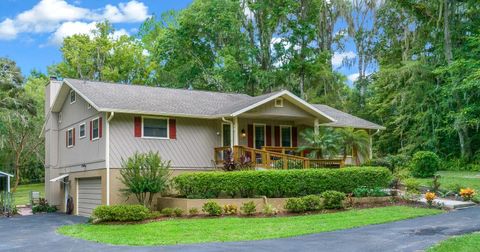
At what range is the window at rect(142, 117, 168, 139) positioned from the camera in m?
21.5

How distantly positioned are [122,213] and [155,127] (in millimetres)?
5098

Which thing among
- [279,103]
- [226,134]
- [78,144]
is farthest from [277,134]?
[78,144]

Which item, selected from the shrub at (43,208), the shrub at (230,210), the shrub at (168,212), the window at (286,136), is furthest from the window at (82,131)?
the window at (286,136)

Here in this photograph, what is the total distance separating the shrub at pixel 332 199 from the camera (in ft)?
58.6

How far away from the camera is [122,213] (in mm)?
17578

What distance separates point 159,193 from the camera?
20.9 meters

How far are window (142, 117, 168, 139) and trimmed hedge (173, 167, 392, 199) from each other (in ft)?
9.48

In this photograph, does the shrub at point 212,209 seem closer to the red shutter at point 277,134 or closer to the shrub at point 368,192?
the shrub at point 368,192

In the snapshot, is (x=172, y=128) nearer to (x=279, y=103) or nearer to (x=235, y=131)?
(x=235, y=131)

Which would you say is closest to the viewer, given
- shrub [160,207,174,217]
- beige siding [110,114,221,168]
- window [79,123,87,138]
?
shrub [160,207,174,217]

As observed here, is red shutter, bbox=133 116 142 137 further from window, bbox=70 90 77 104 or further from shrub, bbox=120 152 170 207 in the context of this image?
window, bbox=70 90 77 104

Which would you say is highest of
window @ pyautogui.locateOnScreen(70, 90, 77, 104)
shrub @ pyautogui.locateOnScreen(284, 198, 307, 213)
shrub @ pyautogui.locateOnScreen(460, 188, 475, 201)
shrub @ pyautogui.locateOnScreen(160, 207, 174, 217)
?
window @ pyautogui.locateOnScreen(70, 90, 77, 104)

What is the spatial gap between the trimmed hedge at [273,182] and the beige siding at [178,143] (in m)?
2.61

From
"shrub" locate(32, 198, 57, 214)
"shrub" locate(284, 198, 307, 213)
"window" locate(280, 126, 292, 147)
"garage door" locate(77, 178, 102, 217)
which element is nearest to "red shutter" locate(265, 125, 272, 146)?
"window" locate(280, 126, 292, 147)
